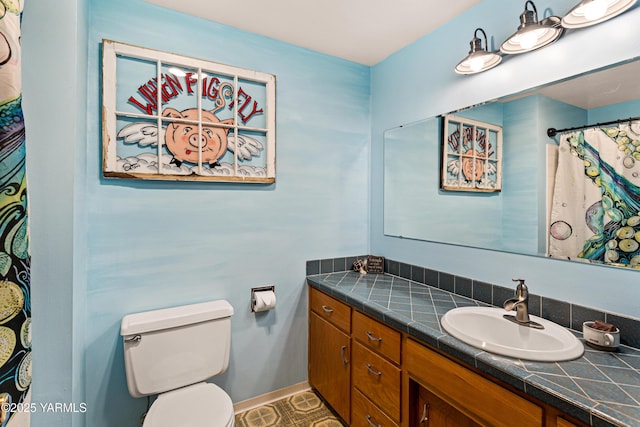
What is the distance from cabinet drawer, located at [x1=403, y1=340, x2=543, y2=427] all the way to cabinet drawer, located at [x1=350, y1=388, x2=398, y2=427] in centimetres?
33

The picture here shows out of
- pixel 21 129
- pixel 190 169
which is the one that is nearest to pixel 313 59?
pixel 190 169

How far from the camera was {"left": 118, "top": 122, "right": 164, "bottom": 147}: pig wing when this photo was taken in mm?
1597

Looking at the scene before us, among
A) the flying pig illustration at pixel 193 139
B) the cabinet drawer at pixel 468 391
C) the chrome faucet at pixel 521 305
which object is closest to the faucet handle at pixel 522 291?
the chrome faucet at pixel 521 305

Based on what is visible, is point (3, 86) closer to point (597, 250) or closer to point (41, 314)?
point (41, 314)

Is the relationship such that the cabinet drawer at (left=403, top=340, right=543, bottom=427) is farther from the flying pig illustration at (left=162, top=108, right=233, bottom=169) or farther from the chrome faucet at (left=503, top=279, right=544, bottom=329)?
the flying pig illustration at (left=162, top=108, right=233, bottom=169)

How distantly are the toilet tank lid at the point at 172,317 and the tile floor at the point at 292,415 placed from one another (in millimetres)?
751

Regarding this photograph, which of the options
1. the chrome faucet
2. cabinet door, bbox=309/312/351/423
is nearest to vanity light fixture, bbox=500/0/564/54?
the chrome faucet

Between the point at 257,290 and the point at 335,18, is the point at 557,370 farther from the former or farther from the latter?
the point at 335,18

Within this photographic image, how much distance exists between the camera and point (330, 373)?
6.26 feet

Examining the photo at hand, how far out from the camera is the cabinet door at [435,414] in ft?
3.91

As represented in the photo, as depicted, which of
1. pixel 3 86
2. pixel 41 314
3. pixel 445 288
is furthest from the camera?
pixel 445 288

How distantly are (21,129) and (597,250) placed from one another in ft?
6.11

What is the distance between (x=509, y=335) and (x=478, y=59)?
1346mm

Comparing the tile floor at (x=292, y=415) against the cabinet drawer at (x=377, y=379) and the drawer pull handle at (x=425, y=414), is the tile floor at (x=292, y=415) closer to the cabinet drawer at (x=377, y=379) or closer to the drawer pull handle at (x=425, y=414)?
the cabinet drawer at (x=377, y=379)
